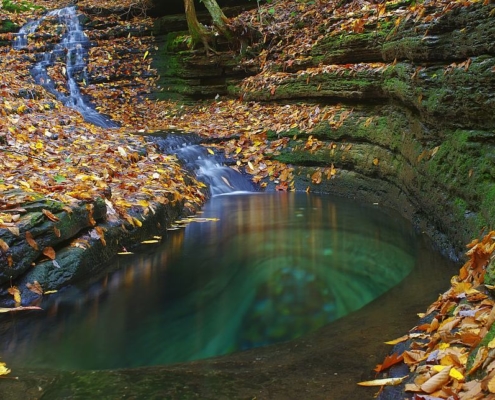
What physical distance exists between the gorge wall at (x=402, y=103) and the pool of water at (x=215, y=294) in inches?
34.9

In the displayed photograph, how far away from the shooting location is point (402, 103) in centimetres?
792

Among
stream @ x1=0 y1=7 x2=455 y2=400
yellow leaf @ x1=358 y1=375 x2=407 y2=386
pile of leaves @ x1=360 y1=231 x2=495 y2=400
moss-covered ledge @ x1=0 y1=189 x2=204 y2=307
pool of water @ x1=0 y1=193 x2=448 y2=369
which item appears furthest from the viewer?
moss-covered ledge @ x1=0 y1=189 x2=204 y2=307

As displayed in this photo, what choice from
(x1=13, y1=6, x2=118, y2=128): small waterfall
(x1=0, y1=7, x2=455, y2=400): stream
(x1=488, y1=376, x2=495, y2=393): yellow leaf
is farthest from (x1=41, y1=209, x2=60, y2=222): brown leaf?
(x1=13, y1=6, x2=118, y2=128): small waterfall

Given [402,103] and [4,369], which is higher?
[402,103]

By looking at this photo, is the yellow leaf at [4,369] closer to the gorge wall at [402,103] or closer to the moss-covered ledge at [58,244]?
the moss-covered ledge at [58,244]

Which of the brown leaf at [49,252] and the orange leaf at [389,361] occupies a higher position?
the brown leaf at [49,252]

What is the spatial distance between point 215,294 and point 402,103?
501 cm

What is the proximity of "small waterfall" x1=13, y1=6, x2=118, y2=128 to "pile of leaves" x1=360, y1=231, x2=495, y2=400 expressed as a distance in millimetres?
→ 11929

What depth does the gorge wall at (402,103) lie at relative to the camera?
514 cm

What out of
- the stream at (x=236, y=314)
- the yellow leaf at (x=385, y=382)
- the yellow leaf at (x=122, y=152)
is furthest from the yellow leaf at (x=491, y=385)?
the yellow leaf at (x=122, y=152)

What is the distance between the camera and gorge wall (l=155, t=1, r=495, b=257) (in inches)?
202

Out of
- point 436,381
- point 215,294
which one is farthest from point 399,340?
point 215,294

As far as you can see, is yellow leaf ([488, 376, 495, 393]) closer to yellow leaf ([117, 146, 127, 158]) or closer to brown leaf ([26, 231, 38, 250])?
brown leaf ([26, 231, 38, 250])

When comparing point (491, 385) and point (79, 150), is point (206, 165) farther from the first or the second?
point (491, 385)
